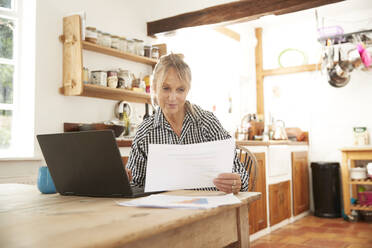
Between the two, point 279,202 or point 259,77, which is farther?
point 259,77

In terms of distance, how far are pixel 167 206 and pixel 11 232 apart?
1.10 ft

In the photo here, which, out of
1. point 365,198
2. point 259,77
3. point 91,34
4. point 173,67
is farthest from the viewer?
point 259,77

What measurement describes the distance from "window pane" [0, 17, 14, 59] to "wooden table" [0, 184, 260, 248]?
1948 millimetres

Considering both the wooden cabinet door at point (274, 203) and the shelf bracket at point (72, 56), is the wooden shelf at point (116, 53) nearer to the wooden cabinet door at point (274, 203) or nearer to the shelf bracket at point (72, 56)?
the shelf bracket at point (72, 56)

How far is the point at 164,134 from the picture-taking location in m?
1.66

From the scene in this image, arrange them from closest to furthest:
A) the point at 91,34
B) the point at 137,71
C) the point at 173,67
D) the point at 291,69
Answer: the point at 173,67 → the point at 91,34 → the point at 137,71 → the point at 291,69

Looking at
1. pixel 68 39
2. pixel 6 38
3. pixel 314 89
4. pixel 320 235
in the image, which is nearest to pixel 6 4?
pixel 6 38

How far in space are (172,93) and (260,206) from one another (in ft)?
7.43

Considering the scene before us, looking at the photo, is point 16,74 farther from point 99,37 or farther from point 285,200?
point 285,200

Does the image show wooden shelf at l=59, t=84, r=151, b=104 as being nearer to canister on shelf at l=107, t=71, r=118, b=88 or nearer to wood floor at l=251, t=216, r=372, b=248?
canister on shelf at l=107, t=71, r=118, b=88

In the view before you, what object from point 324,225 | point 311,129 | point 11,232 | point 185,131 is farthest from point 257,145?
point 11,232

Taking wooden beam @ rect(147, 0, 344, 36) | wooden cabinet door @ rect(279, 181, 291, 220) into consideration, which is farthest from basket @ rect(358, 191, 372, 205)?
wooden beam @ rect(147, 0, 344, 36)

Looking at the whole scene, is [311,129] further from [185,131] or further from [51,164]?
[51,164]

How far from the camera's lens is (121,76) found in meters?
3.22
